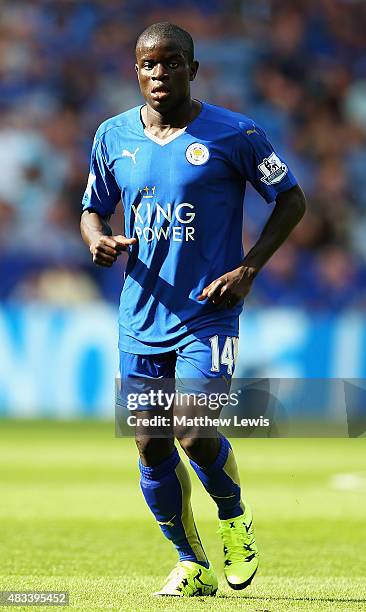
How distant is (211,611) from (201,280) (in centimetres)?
138

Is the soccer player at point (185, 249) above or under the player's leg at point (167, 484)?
above

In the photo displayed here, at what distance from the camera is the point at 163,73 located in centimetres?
516

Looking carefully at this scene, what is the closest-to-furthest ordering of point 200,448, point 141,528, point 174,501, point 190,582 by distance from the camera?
point 200,448, point 190,582, point 174,501, point 141,528

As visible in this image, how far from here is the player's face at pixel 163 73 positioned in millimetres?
5148

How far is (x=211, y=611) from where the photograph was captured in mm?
4762

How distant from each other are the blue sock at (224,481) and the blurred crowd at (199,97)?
16081 millimetres

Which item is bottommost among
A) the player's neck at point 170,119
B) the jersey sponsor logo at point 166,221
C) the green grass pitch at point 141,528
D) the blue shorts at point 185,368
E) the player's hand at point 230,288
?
the green grass pitch at point 141,528

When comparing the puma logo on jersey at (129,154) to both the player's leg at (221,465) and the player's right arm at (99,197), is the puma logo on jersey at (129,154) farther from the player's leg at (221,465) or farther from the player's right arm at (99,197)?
the player's leg at (221,465)

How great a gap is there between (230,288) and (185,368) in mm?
384

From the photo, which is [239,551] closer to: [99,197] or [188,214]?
[188,214]

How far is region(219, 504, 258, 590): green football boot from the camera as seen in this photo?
17.5 feet

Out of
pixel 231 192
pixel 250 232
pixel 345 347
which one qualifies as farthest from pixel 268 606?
pixel 250 232

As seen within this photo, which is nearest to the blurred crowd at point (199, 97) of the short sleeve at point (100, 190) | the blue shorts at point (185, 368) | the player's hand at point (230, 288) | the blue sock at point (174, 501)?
the short sleeve at point (100, 190)

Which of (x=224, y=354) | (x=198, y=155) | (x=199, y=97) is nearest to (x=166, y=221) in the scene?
(x=198, y=155)
